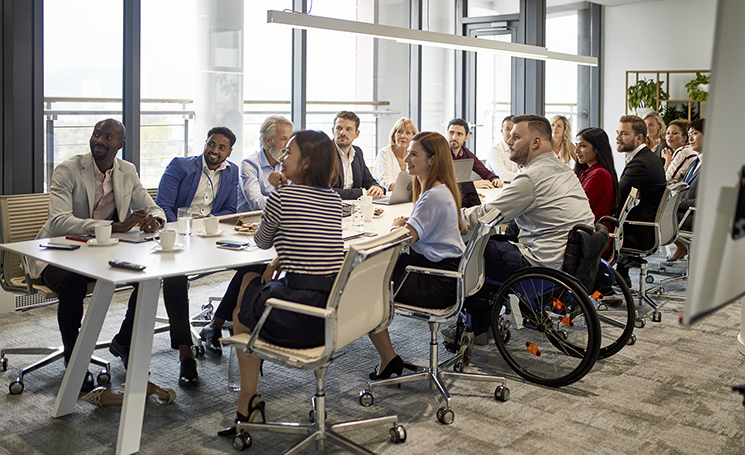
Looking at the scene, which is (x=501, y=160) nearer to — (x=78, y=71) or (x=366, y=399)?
(x=78, y=71)

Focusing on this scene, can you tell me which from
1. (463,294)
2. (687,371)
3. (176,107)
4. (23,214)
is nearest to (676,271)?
(687,371)

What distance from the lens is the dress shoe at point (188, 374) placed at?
3.28 m

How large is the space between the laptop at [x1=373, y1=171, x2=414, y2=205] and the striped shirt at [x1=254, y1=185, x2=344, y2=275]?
76.7 inches

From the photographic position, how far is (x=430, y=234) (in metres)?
3.13

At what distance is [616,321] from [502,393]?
1.12 meters

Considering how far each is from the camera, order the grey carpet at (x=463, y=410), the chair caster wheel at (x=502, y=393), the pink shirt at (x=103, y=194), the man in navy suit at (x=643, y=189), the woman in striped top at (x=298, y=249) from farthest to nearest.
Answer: the man in navy suit at (x=643, y=189) → the pink shirt at (x=103, y=194) → the chair caster wheel at (x=502, y=393) → the grey carpet at (x=463, y=410) → the woman in striped top at (x=298, y=249)

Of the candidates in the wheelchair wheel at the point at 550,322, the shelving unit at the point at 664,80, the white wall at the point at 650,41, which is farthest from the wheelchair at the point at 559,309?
the white wall at the point at 650,41

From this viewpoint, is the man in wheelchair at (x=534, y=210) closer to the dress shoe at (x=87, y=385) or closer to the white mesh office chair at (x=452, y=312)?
the white mesh office chair at (x=452, y=312)

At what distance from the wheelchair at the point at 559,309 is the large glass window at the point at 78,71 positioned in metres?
3.15

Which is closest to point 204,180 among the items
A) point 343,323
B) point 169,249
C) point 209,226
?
point 209,226

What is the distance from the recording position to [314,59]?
666 cm

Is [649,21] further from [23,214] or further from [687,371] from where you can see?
[23,214]

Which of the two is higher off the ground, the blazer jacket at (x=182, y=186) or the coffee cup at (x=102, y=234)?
the blazer jacket at (x=182, y=186)

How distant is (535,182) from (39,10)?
3418 mm
